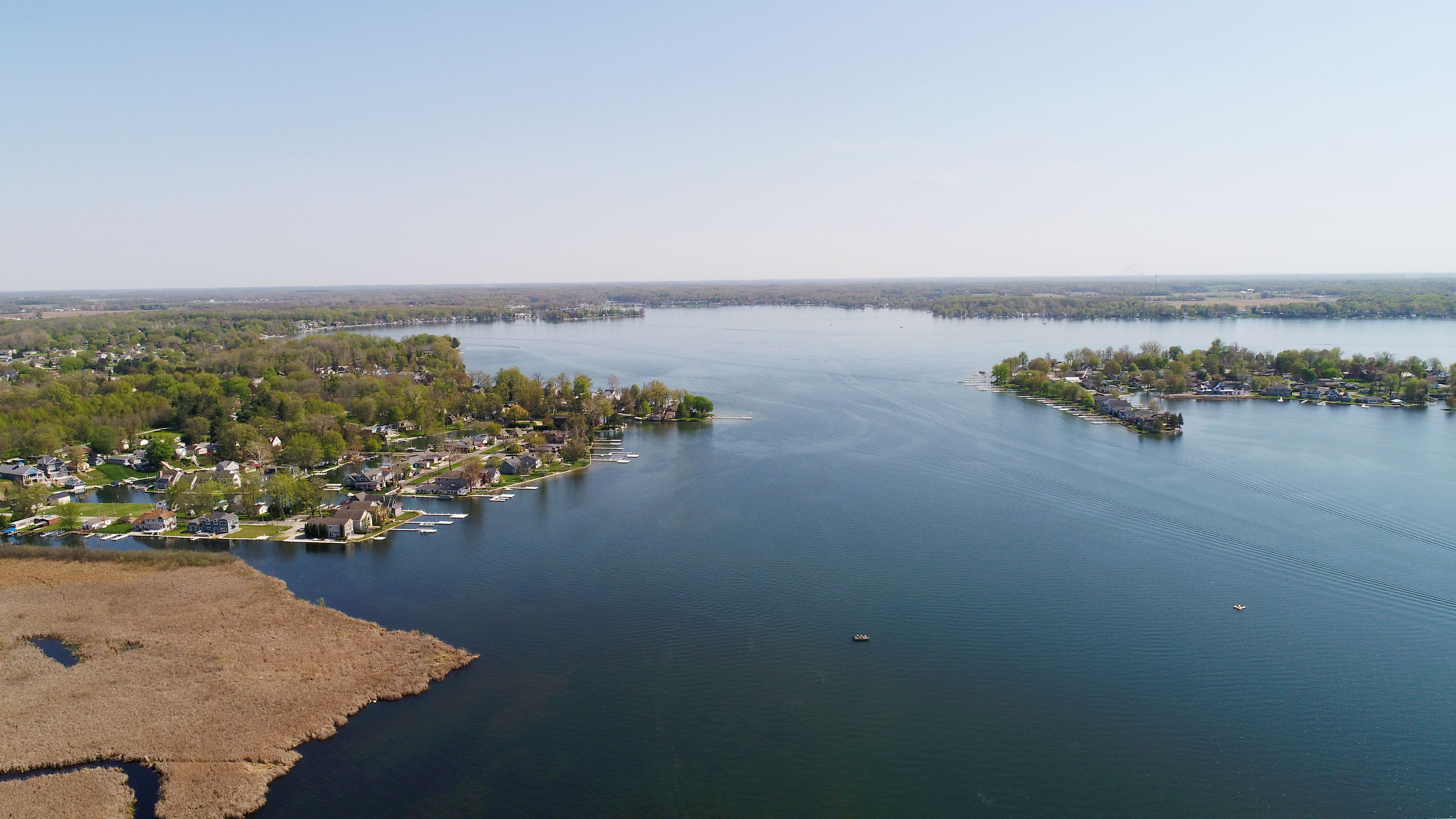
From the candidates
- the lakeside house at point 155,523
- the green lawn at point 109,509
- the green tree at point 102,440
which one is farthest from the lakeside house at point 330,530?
the green tree at point 102,440

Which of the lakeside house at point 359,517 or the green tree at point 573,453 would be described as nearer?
the lakeside house at point 359,517

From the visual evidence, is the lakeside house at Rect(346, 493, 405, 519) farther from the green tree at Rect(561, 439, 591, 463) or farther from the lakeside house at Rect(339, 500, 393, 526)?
the green tree at Rect(561, 439, 591, 463)

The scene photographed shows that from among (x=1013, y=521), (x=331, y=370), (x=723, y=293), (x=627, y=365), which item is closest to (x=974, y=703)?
(x=1013, y=521)

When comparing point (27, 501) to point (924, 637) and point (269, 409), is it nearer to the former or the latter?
point (269, 409)

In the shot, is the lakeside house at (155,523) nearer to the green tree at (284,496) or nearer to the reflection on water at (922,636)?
the green tree at (284,496)

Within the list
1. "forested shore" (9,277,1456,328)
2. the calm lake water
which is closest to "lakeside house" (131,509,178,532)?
the calm lake water

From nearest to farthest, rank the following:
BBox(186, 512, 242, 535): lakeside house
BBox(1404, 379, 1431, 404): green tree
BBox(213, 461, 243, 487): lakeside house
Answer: BBox(186, 512, 242, 535): lakeside house → BBox(213, 461, 243, 487): lakeside house → BBox(1404, 379, 1431, 404): green tree

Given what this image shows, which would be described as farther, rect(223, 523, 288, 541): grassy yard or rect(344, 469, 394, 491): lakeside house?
rect(344, 469, 394, 491): lakeside house
